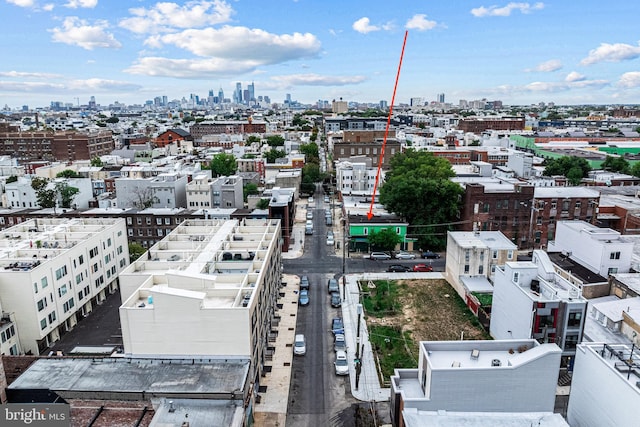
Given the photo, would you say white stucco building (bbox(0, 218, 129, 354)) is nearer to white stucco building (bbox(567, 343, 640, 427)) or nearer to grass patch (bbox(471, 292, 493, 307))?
grass patch (bbox(471, 292, 493, 307))

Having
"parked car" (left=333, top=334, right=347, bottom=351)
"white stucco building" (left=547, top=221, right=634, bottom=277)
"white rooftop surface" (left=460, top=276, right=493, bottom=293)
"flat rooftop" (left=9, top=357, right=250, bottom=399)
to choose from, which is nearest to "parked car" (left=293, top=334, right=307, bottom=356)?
"parked car" (left=333, top=334, right=347, bottom=351)

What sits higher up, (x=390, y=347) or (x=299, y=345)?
(x=299, y=345)

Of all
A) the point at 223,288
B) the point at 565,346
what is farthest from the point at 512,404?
the point at 223,288

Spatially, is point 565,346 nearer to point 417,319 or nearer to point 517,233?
point 417,319

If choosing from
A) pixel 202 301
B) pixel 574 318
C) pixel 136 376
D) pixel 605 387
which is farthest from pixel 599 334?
pixel 136 376

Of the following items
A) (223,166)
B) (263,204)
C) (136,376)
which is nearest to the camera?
(136,376)

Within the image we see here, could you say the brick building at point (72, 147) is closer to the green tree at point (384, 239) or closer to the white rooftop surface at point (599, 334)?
the green tree at point (384, 239)

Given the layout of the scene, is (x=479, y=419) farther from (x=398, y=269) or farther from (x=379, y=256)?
(x=379, y=256)
